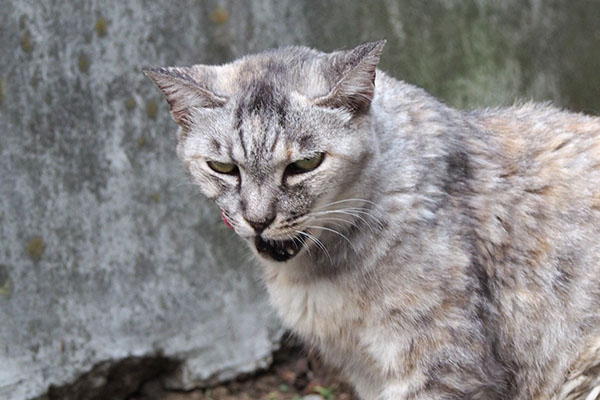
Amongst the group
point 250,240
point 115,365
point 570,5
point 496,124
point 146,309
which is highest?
point 570,5

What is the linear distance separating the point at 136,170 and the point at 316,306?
168 centimetres

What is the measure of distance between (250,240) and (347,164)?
47 cm

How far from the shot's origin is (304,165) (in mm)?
2709

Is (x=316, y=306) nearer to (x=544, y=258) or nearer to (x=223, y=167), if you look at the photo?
(x=223, y=167)

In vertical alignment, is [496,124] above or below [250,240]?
above

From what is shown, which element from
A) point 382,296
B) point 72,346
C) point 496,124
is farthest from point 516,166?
point 72,346

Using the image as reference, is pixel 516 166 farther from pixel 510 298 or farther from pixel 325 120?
pixel 325 120

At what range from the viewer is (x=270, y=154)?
2.66m

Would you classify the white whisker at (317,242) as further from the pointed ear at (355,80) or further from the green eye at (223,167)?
the pointed ear at (355,80)

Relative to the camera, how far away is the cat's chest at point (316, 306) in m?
3.06

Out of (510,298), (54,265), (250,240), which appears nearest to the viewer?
(250,240)

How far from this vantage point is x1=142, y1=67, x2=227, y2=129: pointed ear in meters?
2.82

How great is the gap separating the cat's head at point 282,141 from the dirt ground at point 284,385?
2.10m

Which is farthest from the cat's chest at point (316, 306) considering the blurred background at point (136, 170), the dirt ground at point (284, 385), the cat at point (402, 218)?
the dirt ground at point (284, 385)
